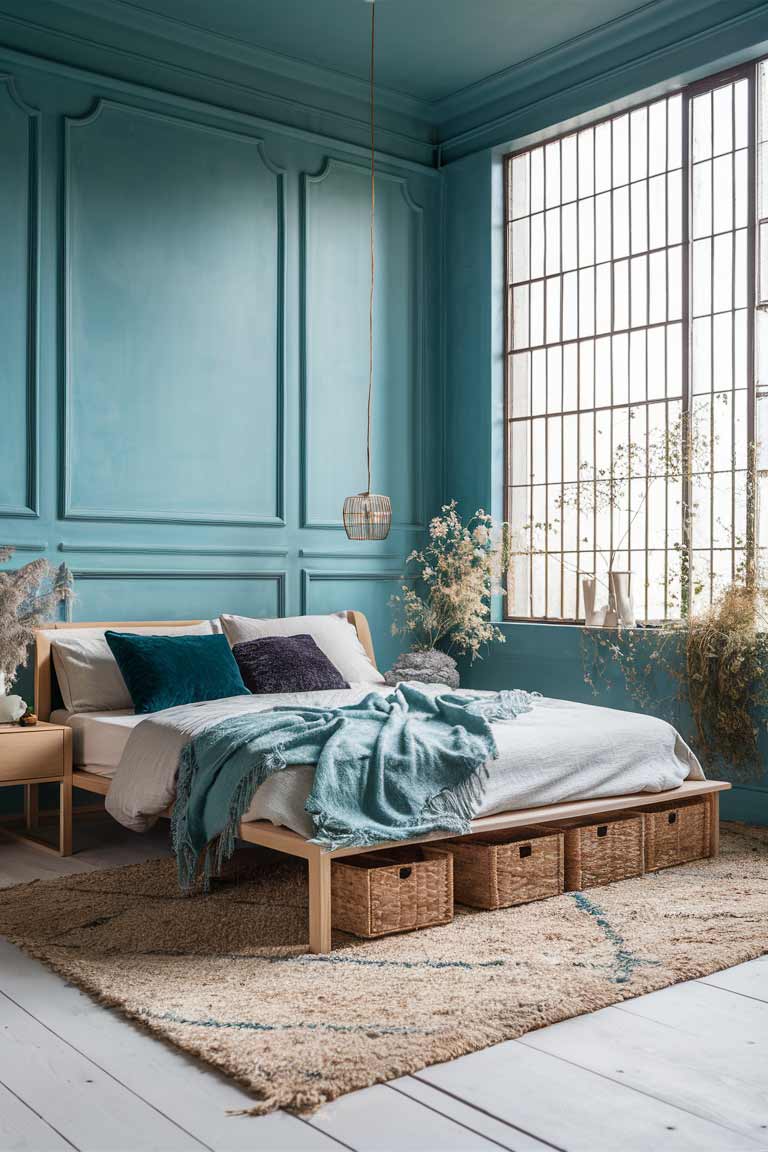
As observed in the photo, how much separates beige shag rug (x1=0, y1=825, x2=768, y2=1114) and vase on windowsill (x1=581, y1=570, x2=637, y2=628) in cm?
168

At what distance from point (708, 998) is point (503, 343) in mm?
4417

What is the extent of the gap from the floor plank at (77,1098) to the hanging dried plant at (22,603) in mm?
2138

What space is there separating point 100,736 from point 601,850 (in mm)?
1977

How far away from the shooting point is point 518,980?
2.84 m

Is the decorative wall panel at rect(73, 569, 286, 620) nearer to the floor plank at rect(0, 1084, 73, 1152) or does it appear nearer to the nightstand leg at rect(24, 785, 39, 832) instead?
the nightstand leg at rect(24, 785, 39, 832)

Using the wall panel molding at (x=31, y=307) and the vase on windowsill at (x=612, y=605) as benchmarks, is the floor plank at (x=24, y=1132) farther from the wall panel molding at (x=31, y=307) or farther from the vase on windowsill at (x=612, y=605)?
the vase on windowsill at (x=612, y=605)

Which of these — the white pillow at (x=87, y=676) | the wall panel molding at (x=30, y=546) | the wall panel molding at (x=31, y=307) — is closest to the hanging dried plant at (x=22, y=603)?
the wall panel molding at (x=30, y=546)

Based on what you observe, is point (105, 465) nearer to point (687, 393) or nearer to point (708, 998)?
point (687, 393)

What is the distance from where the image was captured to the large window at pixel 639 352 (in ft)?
17.1

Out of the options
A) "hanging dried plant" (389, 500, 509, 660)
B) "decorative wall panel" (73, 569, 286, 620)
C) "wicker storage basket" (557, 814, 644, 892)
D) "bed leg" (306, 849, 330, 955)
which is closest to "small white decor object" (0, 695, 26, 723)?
"decorative wall panel" (73, 569, 286, 620)

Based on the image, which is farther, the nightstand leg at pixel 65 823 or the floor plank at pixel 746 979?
the nightstand leg at pixel 65 823

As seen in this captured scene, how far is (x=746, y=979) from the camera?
293 centimetres

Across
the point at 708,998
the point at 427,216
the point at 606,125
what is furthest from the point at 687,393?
the point at 708,998

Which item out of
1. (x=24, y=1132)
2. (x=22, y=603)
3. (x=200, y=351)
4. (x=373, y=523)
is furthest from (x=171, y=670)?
(x=24, y=1132)
